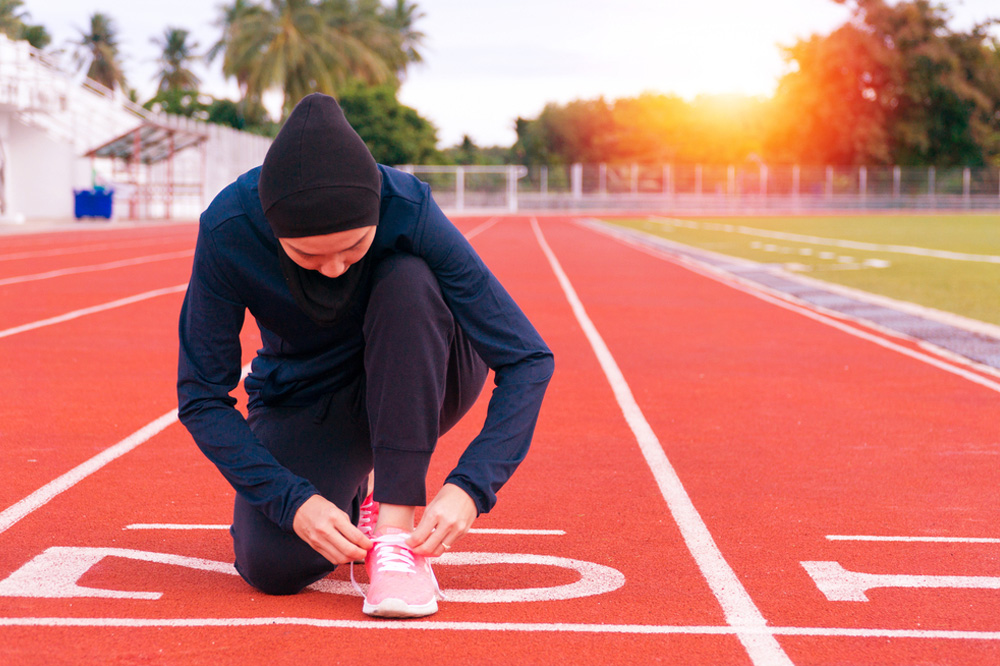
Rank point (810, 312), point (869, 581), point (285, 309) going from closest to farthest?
point (285, 309) < point (869, 581) < point (810, 312)

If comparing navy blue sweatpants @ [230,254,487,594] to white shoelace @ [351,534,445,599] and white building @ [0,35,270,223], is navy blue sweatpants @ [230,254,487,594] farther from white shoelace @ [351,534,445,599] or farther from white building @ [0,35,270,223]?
white building @ [0,35,270,223]

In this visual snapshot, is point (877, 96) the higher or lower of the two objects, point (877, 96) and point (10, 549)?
the higher

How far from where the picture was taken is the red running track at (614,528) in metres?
2.83

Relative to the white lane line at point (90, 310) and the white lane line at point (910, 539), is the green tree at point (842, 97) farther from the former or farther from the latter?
the white lane line at point (910, 539)

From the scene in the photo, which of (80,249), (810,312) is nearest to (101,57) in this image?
(80,249)

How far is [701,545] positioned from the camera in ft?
12.1

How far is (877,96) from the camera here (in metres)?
64.7

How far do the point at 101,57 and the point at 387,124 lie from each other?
123 feet

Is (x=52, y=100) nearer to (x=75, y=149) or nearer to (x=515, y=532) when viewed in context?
(x=75, y=149)

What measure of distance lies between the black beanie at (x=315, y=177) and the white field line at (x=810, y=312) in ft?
17.7

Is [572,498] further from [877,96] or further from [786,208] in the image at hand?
[877,96]

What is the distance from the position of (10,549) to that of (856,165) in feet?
212

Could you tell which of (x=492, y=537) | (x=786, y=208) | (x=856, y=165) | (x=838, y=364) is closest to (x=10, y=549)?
(x=492, y=537)

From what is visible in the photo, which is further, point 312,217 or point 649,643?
point 649,643
